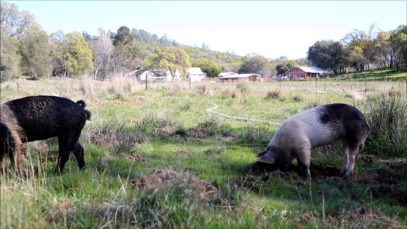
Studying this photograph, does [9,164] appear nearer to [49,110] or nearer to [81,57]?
[49,110]

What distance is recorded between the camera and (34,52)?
4703 cm

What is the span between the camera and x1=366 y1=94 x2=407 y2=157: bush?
782 centimetres

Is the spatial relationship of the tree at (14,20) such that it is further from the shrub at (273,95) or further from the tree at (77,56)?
the shrub at (273,95)

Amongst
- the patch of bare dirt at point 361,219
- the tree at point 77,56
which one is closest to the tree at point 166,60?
the tree at point 77,56

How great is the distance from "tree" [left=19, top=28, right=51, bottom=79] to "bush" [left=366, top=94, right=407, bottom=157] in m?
46.4

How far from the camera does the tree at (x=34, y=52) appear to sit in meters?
47.1

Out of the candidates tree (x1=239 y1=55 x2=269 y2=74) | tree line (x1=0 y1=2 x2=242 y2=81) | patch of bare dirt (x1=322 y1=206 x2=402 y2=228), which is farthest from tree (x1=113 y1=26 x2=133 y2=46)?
patch of bare dirt (x1=322 y1=206 x2=402 y2=228)

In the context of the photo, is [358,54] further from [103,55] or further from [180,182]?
[180,182]

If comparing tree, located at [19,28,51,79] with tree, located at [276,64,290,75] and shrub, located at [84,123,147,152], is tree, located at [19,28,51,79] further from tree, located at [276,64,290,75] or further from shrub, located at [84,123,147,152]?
tree, located at [276,64,290,75]

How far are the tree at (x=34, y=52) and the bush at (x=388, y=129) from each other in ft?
152

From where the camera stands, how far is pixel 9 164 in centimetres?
588

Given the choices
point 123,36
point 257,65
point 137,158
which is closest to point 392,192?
point 137,158

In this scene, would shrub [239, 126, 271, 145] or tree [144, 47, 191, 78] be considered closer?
shrub [239, 126, 271, 145]

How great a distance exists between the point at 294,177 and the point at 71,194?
3415 millimetres
